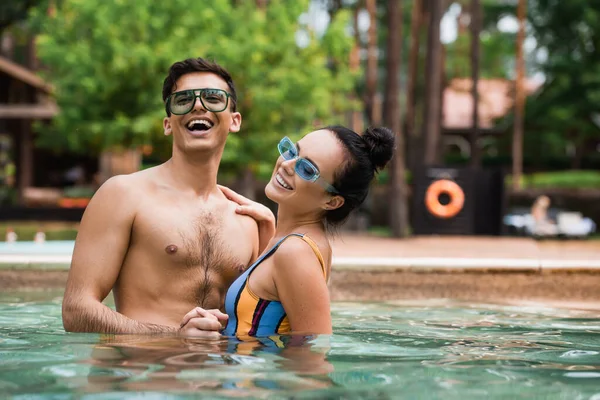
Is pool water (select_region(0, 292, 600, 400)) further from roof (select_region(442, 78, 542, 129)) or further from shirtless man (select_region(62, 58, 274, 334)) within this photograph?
roof (select_region(442, 78, 542, 129))

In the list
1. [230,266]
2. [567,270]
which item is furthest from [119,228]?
[567,270]

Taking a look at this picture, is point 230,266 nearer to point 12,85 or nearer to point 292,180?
point 292,180

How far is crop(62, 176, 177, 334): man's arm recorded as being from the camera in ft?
12.0

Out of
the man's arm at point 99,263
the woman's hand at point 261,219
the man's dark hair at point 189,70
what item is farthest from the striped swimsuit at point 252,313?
the man's dark hair at point 189,70

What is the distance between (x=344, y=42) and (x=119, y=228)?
17835mm

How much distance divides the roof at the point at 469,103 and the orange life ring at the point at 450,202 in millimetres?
17632

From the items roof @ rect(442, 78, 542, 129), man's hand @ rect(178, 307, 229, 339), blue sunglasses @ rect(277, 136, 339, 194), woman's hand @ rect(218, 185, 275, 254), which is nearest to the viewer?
blue sunglasses @ rect(277, 136, 339, 194)

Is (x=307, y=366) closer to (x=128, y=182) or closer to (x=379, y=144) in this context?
(x=379, y=144)

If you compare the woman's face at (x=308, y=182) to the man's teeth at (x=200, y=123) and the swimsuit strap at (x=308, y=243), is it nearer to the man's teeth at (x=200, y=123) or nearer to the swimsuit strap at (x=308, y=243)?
the swimsuit strap at (x=308, y=243)

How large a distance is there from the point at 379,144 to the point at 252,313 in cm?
86

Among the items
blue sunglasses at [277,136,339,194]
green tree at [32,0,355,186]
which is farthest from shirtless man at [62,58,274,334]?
green tree at [32,0,355,186]

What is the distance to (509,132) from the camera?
3678 cm

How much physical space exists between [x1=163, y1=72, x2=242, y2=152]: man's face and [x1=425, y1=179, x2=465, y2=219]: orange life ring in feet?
53.7

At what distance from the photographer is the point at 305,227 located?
356 centimetres
